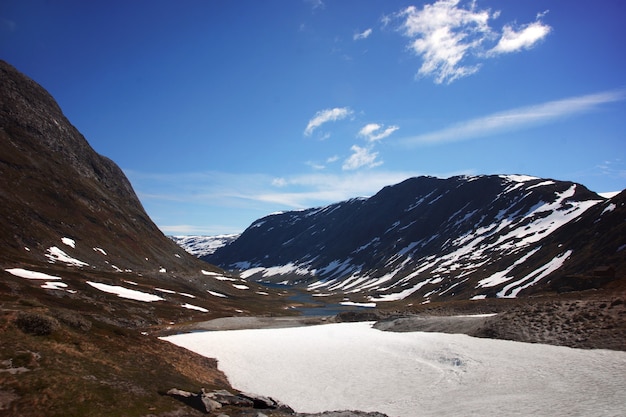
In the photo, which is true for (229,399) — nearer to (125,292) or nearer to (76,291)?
(76,291)

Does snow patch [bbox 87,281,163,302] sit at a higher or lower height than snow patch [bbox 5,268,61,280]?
lower

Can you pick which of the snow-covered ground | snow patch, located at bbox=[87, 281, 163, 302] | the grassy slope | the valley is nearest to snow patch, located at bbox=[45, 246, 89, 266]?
the valley

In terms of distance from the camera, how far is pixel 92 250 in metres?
128

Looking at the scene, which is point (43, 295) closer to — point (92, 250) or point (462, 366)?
point (462, 366)

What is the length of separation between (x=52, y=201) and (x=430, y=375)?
147 meters

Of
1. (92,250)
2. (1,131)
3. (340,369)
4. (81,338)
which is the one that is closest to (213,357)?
(340,369)

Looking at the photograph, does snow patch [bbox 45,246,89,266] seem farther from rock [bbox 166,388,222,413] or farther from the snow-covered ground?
rock [bbox 166,388,222,413]

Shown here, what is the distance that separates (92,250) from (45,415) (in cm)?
12733

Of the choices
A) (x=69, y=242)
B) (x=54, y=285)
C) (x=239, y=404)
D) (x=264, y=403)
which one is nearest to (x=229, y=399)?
(x=239, y=404)

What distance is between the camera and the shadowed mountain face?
4419 inches

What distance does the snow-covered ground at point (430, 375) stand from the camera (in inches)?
985

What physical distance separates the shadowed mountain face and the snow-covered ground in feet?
236

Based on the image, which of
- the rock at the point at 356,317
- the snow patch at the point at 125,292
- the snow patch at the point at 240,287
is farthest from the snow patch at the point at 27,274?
the snow patch at the point at 240,287

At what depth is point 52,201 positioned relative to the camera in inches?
5389
